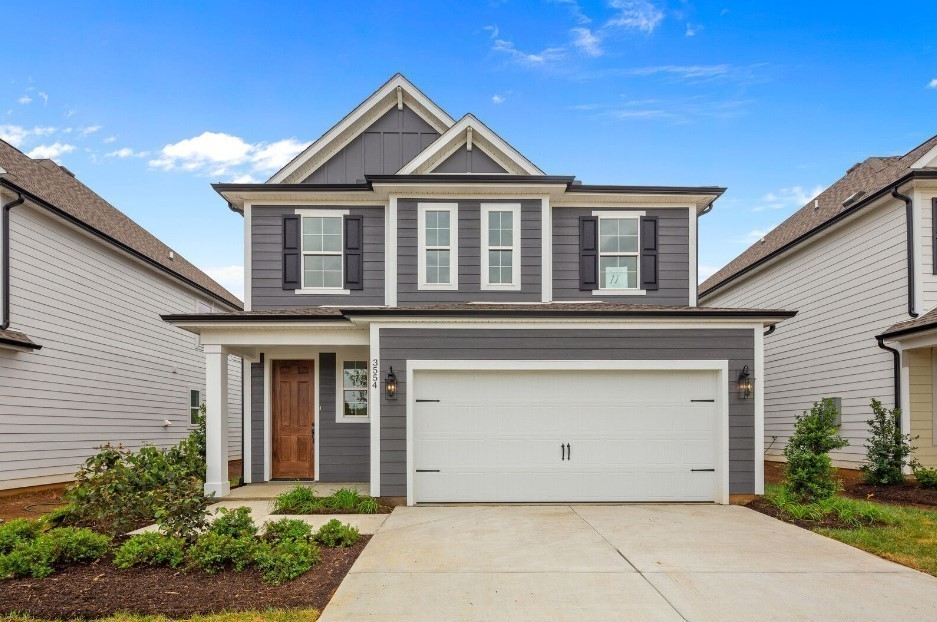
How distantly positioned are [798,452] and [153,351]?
1482cm

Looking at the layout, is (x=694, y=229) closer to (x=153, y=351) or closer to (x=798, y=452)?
(x=798, y=452)

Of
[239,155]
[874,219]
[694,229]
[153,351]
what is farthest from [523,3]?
[239,155]

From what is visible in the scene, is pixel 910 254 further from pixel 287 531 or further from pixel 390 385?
pixel 287 531

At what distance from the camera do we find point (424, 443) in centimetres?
933

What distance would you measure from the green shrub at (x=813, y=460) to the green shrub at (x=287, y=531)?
273 inches

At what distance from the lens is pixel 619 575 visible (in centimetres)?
556

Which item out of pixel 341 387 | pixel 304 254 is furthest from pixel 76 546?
pixel 304 254

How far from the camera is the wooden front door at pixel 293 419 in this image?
11633 mm

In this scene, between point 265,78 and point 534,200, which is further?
point 265,78

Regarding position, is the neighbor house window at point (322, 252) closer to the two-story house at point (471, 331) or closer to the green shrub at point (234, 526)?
the two-story house at point (471, 331)

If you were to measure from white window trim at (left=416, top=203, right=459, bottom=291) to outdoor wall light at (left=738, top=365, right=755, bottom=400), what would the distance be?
5.13 metres

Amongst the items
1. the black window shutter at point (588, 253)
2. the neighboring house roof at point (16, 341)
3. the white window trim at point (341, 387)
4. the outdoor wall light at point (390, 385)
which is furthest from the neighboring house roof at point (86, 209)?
the black window shutter at point (588, 253)

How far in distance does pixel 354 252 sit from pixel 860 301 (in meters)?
10.4

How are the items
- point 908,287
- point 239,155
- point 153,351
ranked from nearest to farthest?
point 908,287 → point 153,351 → point 239,155
